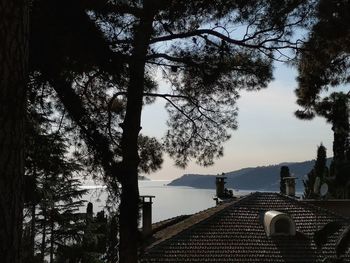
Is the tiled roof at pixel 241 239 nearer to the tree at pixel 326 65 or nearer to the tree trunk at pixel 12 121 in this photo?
the tree at pixel 326 65

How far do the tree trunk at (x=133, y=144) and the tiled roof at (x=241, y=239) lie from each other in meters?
8.43

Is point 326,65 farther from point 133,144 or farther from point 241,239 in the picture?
point 241,239

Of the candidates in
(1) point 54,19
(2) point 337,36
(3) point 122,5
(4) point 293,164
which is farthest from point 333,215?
(4) point 293,164

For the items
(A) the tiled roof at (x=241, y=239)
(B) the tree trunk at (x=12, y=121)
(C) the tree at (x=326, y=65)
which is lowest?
(A) the tiled roof at (x=241, y=239)

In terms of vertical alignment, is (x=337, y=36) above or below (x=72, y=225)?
above

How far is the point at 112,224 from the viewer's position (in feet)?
30.2

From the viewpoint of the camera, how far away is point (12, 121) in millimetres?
2996

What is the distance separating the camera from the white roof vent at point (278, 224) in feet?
63.7

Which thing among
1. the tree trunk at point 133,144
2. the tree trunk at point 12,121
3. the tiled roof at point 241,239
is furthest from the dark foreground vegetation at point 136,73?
the tiled roof at point 241,239

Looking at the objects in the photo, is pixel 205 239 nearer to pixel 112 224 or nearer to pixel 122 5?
pixel 112 224

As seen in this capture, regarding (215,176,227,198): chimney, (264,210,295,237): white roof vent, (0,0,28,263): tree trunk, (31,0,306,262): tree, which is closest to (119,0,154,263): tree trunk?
(31,0,306,262): tree

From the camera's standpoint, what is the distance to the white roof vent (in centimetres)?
1941

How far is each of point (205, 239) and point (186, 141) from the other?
26.6ft

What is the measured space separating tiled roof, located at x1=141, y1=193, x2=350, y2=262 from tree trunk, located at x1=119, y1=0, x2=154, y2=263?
27.7ft
